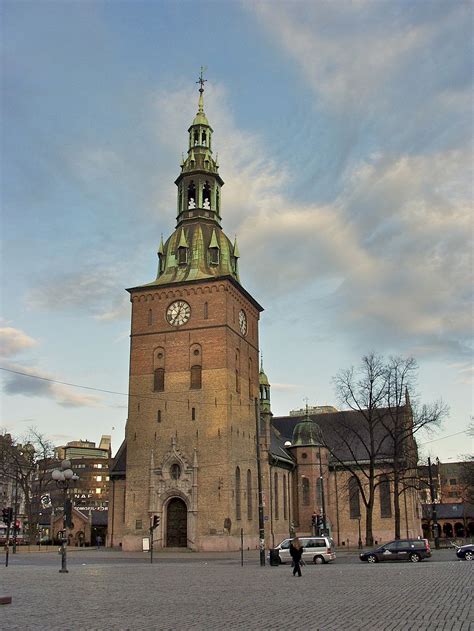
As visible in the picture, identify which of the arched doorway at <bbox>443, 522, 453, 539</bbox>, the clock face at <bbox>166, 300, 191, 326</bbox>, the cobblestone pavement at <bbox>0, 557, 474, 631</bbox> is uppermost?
the clock face at <bbox>166, 300, 191, 326</bbox>

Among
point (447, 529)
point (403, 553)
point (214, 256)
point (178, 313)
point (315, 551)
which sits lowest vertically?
point (447, 529)

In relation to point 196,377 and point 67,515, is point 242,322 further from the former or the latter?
point 67,515

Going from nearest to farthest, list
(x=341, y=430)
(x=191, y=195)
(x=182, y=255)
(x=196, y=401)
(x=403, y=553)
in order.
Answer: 1. (x=403, y=553)
2. (x=196, y=401)
3. (x=182, y=255)
4. (x=191, y=195)
5. (x=341, y=430)

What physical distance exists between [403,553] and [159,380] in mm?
26633

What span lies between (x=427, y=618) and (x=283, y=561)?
2491 cm

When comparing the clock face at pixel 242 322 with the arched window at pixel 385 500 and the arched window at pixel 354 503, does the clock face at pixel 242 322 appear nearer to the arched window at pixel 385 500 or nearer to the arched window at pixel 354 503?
the arched window at pixel 354 503

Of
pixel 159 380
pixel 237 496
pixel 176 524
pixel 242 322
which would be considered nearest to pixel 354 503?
pixel 237 496

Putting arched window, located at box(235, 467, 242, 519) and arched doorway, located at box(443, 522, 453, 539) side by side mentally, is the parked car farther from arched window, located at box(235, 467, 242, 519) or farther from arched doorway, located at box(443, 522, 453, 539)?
arched doorway, located at box(443, 522, 453, 539)

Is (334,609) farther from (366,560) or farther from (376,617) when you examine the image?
(366,560)

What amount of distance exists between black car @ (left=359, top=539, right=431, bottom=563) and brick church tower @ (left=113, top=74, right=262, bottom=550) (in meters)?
17.3

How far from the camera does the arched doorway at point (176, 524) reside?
5300cm

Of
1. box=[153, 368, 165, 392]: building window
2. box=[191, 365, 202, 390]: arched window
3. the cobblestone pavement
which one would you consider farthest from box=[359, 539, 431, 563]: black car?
box=[153, 368, 165, 392]: building window

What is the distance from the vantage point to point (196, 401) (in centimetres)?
5506

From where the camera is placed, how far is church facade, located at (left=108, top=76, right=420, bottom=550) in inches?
2093
